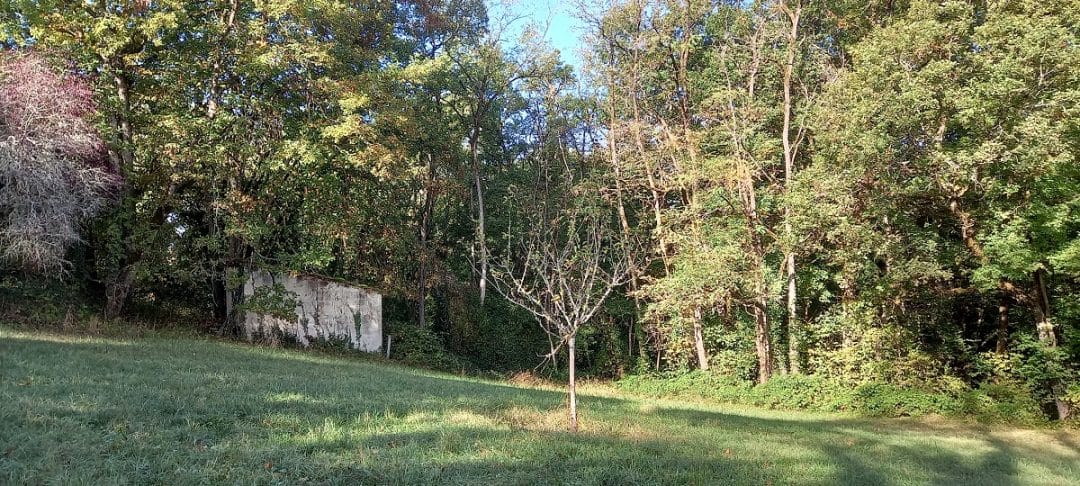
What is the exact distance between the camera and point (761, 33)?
17.9 metres

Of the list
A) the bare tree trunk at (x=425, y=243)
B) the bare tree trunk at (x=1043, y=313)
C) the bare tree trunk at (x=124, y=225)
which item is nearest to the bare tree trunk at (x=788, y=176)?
the bare tree trunk at (x=1043, y=313)

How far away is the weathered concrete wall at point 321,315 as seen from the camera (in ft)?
55.8

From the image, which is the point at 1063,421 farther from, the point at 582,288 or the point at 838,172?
the point at 582,288

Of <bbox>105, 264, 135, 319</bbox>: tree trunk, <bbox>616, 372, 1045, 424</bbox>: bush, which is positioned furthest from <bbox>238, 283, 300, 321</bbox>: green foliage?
<bbox>616, 372, 1045, 424</bbox>: bush

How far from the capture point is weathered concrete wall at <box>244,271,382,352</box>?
17.0m

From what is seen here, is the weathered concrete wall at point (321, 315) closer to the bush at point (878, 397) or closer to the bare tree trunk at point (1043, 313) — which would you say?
the bush at point (878, 397)

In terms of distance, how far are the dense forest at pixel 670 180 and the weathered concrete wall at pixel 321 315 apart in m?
0.57

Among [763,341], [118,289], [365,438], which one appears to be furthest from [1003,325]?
[118,289]

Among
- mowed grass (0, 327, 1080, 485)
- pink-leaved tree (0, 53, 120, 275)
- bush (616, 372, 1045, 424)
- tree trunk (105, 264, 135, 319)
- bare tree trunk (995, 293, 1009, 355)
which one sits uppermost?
pink-leaved tree (0, 53, 120, 275)

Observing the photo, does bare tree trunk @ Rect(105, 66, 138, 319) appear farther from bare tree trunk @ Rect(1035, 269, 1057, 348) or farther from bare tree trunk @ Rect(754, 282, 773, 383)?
bare tree trunk @ Rect(1035, 269, 1057, 348)

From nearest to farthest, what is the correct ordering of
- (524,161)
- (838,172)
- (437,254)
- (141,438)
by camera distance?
1. (141,438)
2. (838,172)
3. (437,254)
4. (524,161)

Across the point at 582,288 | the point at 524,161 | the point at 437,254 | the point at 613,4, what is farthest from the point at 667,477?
the point at 524,161

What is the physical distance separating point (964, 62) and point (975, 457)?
338 inches

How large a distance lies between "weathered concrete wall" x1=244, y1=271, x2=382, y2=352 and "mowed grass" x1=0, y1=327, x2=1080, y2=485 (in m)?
5.75
